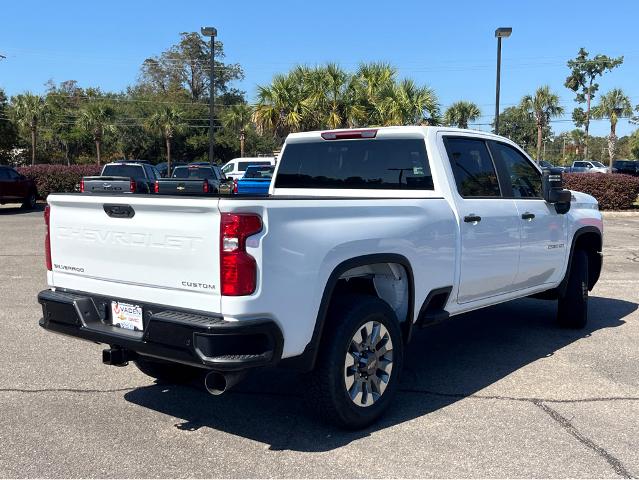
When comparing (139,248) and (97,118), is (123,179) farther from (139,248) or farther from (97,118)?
(97,118)

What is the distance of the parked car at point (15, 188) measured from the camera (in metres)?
22.5

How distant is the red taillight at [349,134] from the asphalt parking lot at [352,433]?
6.77 ft

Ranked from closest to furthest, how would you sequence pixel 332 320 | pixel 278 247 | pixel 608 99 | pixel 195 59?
pixel 278 247
pixel 332 320
pixel 608 99
pixel 195 59

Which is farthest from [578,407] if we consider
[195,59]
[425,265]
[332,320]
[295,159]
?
[195,59]

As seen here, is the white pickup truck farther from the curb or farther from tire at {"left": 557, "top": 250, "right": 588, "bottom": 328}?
the curb

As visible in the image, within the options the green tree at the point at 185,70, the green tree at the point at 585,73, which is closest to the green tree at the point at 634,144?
the green tree at the point at 585,73

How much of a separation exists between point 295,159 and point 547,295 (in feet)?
10.1

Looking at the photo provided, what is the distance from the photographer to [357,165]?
18.1ft

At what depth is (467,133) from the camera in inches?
216

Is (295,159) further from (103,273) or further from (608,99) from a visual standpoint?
(608,99)

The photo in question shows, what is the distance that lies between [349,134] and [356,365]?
2.19 meters

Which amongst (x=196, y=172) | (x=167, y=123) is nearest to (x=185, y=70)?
(x=167, y=123)

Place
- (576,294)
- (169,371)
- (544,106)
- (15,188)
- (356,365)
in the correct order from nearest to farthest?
(356,365) → (169,371) → (576,294) → (15,188) → (544,106)

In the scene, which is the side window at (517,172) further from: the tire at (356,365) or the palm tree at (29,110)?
the palm tree at (29,110)
